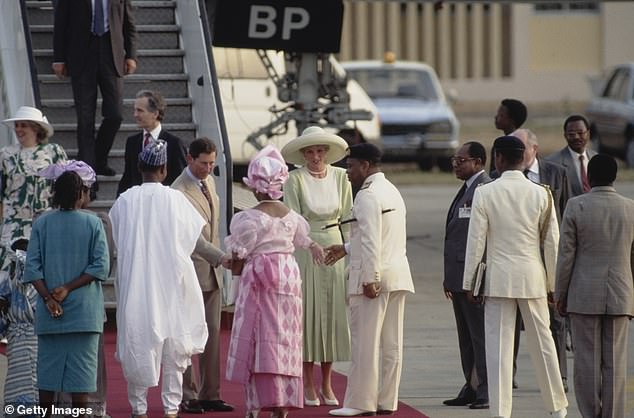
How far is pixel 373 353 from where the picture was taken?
416 inches

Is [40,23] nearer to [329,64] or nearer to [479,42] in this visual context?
[329,64]

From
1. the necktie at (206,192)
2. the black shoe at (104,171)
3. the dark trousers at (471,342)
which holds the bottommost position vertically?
the dark trousers at (471,342)

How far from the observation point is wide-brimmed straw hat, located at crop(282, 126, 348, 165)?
11164mm

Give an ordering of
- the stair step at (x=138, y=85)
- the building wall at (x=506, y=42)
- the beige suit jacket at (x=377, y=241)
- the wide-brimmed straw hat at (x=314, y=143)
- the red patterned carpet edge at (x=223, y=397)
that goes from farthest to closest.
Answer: the building wall at (x=506, y=42) < the stair step at (x=138, y=85) < the wide-brimmed straw hat at (x=314, y=143) < the red patterned carpet edge at (x=223, y=397) < the beige suit jacket at (x=377, y=241)

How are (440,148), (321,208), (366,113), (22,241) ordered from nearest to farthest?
(22,241) → (321,208) → (366,113) → (440,148)

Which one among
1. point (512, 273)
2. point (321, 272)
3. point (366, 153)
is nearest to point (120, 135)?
point (321, 272)

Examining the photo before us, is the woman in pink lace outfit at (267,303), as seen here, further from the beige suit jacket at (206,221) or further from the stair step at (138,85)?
the stair step at (138,85)

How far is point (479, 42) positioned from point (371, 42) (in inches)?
133

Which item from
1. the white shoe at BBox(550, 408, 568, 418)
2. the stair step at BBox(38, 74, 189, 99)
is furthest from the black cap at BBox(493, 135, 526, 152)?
the stair step at BBox(38, 74, 189, 99)

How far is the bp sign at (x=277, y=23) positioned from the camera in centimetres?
1858

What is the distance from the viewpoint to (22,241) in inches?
408


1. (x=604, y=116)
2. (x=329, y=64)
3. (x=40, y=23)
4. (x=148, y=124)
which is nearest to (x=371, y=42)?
(x=604, y=116)

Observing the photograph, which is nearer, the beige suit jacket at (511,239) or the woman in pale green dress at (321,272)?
the beige suit jacket at (511,239)

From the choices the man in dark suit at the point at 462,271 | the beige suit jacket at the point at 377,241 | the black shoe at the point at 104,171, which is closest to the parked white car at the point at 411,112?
the black shoe at the point at 104,171
